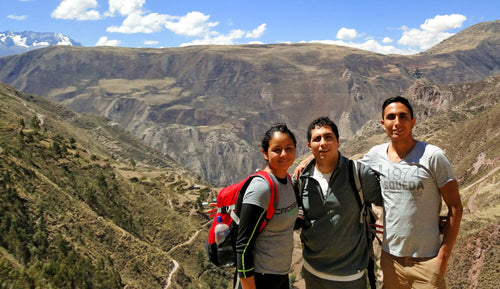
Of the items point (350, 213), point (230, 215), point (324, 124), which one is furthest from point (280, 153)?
point (350, 213)

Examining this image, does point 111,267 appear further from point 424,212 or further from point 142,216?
point 424,212

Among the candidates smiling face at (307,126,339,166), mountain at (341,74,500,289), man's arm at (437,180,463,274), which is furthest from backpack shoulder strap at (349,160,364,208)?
mountain at (341,74,500,289)

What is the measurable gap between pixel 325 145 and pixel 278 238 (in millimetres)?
1463

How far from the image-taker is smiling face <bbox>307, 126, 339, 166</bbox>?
5.36m

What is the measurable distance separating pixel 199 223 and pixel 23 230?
30390 millimetres

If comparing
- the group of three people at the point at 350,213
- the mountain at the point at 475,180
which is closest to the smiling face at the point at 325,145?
the group of three people at the point at 350,213

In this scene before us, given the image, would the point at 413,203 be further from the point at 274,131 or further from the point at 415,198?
the point at 274,131

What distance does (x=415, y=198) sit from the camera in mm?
5219

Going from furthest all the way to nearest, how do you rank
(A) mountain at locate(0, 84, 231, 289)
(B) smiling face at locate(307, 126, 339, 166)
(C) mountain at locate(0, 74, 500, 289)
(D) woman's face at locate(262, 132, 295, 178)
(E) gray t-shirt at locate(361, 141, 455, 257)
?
(A) mountain at locate(0, 84, 231, 289) → (C) mountain at locate(0, 74, 500, 289) → (B) smiling face at locate(307, 126, 339, 166) → (E) gray t-shirt at locate(361, 141, 455, 257) → (D) woman's face at locate(262, 132, 295, 178)

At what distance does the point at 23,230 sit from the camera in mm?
26719

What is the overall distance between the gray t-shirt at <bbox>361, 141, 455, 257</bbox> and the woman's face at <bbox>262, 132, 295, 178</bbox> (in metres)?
1.45

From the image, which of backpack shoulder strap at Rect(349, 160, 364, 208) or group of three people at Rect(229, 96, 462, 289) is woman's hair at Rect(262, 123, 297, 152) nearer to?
group of three people at Rect(229, 96, 462, 289)

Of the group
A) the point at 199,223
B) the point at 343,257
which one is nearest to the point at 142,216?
the point at 199,223

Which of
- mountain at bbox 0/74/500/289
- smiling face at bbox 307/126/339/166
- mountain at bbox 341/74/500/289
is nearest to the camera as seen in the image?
smiling face at bbox 307/126/339/166
